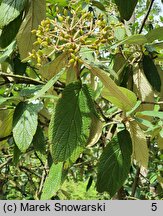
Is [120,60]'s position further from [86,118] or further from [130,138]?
[86,118]

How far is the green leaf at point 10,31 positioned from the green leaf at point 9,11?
2cm

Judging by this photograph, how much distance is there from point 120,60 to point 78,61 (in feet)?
1.46

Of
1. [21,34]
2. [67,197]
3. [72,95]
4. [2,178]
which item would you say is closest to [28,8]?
[21,34]

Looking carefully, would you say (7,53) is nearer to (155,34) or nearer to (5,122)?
(5,122)

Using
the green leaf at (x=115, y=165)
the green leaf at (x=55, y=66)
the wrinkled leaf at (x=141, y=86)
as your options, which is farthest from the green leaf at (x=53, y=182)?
the wrinkled leaf at (x=141, y=86)

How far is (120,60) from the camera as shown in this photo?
40.4 inches

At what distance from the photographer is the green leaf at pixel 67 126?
2.07 feet

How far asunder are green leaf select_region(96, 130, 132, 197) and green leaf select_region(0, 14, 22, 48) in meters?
0.29

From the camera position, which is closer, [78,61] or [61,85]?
[78,61]

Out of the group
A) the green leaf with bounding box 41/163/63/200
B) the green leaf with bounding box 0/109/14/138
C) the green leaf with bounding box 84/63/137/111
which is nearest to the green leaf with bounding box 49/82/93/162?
the green leaf with bounding box 84/63/137/111

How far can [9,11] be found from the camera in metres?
0.64

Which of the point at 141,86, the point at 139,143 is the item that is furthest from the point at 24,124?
the point at 141,86

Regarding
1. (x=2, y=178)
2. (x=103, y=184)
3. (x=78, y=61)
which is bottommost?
(x=2, y=178)

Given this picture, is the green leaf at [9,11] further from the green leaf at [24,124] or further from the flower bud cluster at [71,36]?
the green leaf at [24,124]
